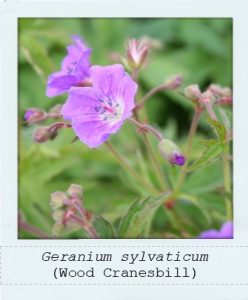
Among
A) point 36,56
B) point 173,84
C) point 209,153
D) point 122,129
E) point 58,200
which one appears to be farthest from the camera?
point 122,129

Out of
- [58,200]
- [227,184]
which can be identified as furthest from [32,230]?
[227,184]

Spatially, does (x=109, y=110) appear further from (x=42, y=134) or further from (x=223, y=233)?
(x=223, y=233)

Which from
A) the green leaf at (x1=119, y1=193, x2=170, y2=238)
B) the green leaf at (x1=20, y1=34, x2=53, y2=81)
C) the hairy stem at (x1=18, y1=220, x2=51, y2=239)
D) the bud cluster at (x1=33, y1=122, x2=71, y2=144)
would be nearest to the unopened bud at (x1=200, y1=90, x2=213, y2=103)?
the green leaf at (x1=119, y1=193, x2=170, y2=238)

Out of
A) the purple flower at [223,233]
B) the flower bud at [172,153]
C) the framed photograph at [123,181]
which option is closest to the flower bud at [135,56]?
the framed photograph at [123,181]

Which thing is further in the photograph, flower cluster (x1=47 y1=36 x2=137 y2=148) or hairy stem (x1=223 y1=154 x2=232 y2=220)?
hairy stem (x1=223 y1=154 x2=232 y2=220)

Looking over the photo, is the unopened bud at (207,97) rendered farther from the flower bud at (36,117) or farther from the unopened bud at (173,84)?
the flower bud at (36,117)

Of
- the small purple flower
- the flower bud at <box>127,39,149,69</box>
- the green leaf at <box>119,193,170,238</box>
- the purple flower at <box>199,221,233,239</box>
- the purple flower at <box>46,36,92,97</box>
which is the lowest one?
the purple flower at <box>199,221,233,239</box>

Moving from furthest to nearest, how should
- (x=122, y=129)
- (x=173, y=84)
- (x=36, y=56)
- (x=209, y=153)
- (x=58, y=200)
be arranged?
(x=122, y=129), (x=36, y=56), (x=173, y=84), (x=58, y=200), (x=209, y=153)

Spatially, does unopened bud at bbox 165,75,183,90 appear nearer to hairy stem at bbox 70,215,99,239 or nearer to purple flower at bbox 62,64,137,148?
purple flower at bbox 62,64,137,148
